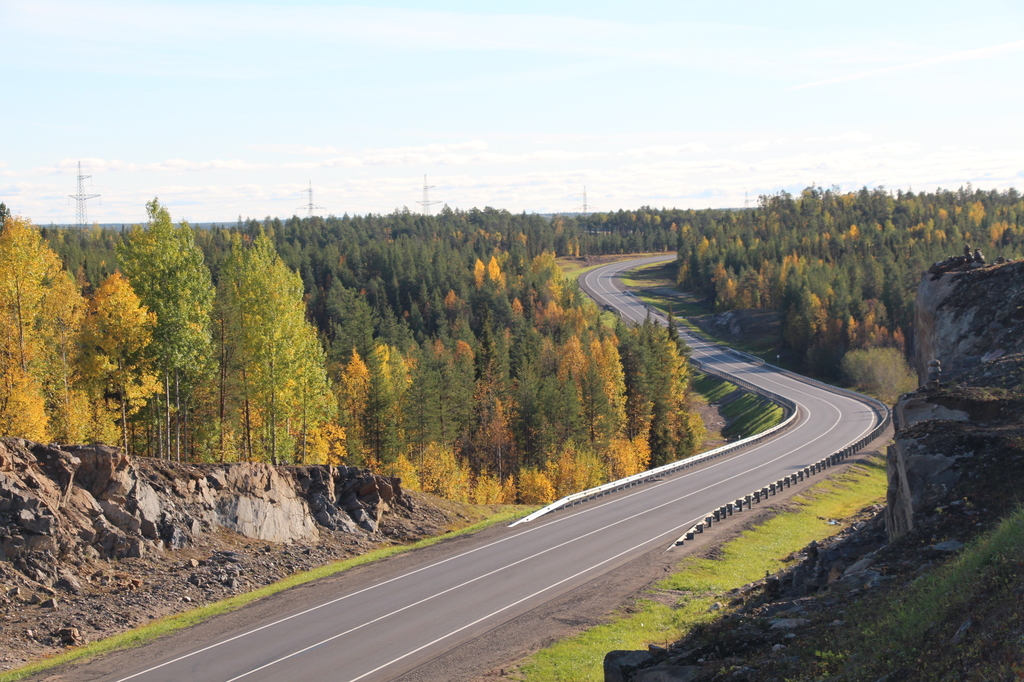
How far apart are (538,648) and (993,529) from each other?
10.0 m

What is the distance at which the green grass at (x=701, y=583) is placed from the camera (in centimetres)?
1889

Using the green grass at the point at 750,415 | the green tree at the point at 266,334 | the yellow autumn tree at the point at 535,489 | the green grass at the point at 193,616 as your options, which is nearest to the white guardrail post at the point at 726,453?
the green grass at the point at 750,415

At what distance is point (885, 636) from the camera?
11.8 m

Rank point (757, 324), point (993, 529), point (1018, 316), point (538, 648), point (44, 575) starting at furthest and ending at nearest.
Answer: point (757, 324)
point (1018, 316)
point (44, 575)
point (538, 648)
point (993, 529)

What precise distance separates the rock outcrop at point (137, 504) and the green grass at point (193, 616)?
1.74 metres

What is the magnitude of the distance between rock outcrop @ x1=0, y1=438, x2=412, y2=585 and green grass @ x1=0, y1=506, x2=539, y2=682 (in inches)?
68.4

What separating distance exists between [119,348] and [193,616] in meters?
12.1

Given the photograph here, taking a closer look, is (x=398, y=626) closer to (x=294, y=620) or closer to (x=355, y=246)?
(x=294, y=620)

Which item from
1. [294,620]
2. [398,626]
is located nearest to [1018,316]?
[398,626]

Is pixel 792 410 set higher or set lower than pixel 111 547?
lower

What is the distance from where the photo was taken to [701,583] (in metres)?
25.5

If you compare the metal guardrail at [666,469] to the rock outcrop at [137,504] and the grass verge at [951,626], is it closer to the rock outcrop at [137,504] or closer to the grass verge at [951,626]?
the rock outcrop at [137,504]

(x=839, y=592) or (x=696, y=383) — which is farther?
(x=696, y=383)

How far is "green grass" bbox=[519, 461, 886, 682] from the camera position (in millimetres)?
18891
